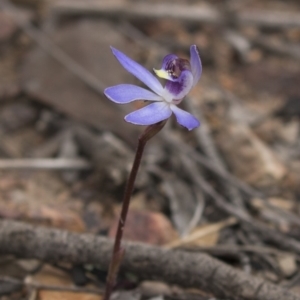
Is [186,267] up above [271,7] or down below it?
below

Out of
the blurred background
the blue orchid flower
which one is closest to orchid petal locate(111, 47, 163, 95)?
the blue orchid flower

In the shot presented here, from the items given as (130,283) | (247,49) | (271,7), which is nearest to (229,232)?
(130,283)

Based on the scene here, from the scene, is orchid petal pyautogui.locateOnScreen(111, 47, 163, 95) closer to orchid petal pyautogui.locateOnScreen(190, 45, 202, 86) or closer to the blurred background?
orchid petal pyautogui.locateOnScreen(190, 45, 202, 86)

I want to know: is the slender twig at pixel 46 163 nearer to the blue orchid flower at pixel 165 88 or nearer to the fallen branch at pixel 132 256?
the fallen branch at pixel 132 256

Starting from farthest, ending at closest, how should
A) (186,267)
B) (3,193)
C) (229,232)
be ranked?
(3,193) < (229,232) < (186,267)

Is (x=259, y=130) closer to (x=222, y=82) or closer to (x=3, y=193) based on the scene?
(x=222, y=82)

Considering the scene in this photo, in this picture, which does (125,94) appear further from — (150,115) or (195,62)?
(195,62)

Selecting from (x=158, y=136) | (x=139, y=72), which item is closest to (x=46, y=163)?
(x=158, y=136)
